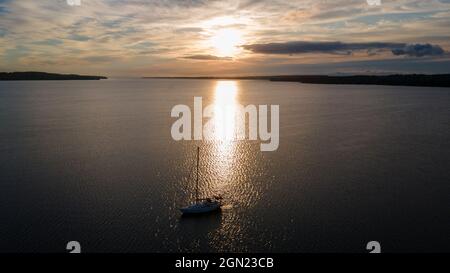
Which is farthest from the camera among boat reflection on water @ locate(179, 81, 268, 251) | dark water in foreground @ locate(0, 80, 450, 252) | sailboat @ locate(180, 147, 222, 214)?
sailboat @ locate(180, 147, 222, 214)

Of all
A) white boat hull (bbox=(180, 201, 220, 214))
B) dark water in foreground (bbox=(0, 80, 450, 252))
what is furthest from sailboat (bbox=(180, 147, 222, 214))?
dark water in foreground (bbox=(0, 80, 450, 252))

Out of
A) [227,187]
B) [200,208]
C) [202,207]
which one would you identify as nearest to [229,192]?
[227,187]

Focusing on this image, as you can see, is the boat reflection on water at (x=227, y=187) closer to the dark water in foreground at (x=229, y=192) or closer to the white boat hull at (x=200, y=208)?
the dark water in foreground at (x=229, y=192)

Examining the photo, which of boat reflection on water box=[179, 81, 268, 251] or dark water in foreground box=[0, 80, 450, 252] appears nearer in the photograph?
dark water in foreground box=[0, 80, 450, 252]

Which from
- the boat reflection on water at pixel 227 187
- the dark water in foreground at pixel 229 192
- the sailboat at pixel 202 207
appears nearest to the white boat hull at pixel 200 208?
the sailboat at pixel 202 207

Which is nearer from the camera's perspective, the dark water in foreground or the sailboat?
Answer: the dark water in foreground

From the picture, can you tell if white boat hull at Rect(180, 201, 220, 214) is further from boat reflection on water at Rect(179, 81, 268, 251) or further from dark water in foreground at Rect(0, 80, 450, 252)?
dark water in foreground at Rect(0, 80, 450, 252)

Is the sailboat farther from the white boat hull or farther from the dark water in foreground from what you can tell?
the dark water in foreground

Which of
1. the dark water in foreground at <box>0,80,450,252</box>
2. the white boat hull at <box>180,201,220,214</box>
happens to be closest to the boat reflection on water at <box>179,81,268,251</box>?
the dark water in foreground at <box>0,80,450,252</box>

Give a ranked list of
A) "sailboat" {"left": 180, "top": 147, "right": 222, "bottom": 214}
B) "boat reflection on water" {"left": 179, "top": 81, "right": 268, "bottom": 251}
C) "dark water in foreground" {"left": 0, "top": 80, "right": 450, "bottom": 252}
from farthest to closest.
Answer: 1. "sailboat" {"left": 180, "top": 147, "right": 222, "bottom": 214}
2. "boat reflection on water" {"left": 179, "top": 81, "right": 268, "bottom": 251}
3. "dark water in foreground" {"left": 0, "top": 80, "right": 450, "bottom": 252}
